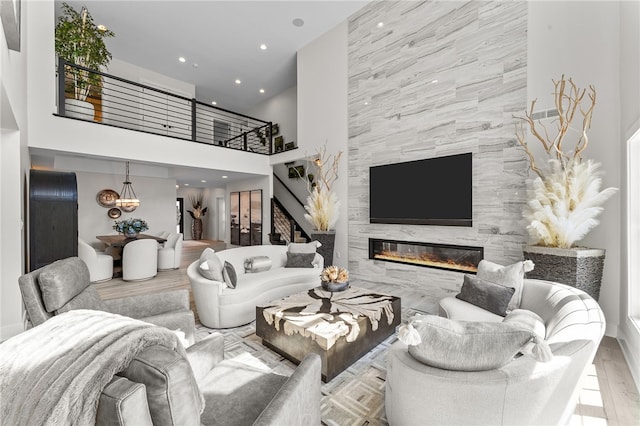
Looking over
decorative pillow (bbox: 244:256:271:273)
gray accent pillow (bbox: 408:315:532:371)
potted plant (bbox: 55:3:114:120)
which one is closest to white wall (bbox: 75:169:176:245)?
potted plant (bbox: 55:3:114:120)

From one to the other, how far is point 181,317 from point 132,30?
21.9 ft

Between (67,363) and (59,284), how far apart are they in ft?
4.49

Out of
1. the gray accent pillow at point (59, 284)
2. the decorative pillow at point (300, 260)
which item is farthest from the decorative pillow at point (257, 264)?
the gray accent pillow at point (59, 284)

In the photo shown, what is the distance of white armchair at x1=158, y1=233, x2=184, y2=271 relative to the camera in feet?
20.5

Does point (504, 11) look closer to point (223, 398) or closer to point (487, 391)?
point (487, 391)

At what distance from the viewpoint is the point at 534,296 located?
2.47 metres

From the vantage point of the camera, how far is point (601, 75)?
309cm

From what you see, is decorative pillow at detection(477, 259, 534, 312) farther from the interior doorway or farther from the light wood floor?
the interior doorway

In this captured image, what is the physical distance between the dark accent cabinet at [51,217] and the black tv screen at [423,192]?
4400 mm

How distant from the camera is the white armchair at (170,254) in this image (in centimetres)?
624

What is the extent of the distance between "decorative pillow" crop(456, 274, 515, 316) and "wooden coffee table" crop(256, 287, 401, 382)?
0.72 meters

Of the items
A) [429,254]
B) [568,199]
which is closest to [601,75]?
[568,199]

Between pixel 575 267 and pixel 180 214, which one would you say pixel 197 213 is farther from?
pixel 575 267

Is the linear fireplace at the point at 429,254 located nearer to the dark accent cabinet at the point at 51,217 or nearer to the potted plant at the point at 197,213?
the dark accent cabinet at the point at 51,217
